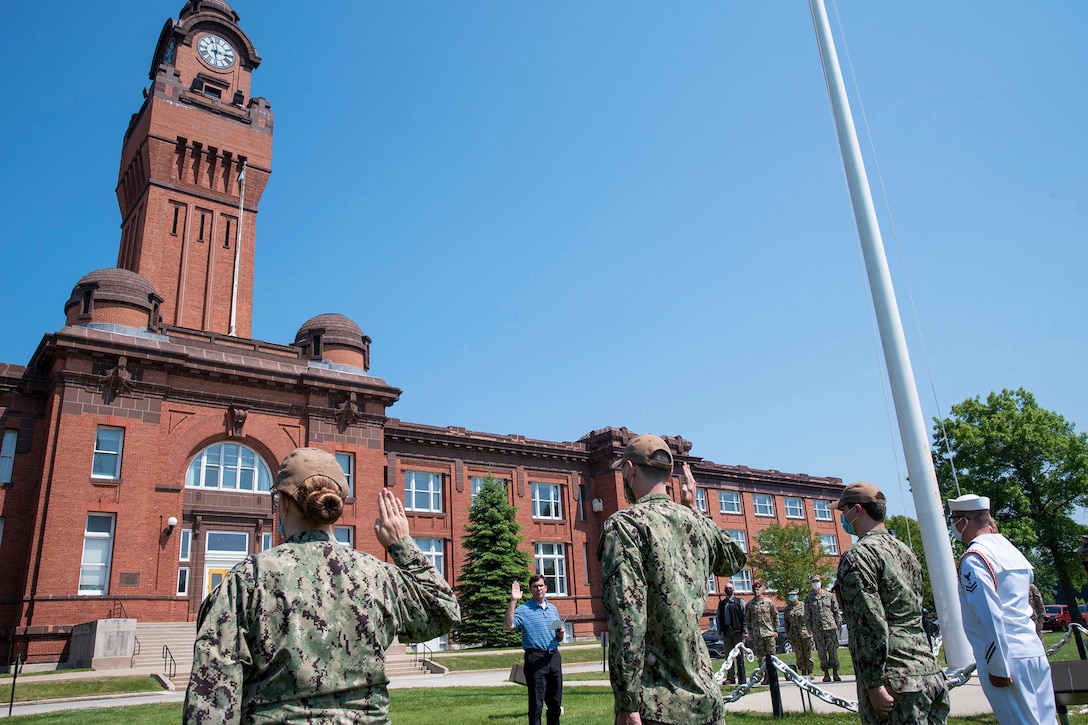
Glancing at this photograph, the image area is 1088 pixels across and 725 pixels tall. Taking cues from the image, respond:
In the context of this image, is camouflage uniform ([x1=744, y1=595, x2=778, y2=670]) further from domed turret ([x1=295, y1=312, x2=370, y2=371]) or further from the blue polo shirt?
domed turret ([x1=295, y1=312, x2=370, y2=371])

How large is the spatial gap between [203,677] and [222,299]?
42.2 metres

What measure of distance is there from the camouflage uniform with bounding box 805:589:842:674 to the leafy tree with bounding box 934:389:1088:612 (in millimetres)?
30926

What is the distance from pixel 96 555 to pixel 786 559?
3608 cm

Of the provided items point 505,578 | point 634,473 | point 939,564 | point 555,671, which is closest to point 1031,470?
point 505,578

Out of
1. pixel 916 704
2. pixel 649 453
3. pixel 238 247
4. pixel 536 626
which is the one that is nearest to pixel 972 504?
pixel 916 704

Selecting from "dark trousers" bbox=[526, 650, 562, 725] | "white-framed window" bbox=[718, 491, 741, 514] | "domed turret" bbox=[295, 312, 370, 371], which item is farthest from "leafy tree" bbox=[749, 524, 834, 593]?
"dark trousers" bbox=[526, 650, 562, 725]

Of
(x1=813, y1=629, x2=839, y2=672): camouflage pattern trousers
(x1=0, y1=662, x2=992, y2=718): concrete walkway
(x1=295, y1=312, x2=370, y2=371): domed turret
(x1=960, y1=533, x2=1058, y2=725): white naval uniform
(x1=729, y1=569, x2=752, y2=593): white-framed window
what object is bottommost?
(x1=0, y1=662, x2=992, y2=718): concrete walkway

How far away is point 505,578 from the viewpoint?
3588 cm

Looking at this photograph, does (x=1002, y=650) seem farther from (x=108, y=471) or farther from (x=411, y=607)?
(x=108, y=471)

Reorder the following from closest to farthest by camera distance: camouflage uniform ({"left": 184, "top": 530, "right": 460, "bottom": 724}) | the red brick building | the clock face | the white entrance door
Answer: camouflage uniform ({"left": 184, "top": 530, "right": 460, "bottom": 724}) < the red brick building < the white entrance door < the clock face

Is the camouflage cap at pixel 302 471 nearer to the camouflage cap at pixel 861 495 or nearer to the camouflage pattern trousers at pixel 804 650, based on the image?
the camouflage cap at pixel 861 495

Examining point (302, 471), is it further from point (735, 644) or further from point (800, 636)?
point (800, 636)

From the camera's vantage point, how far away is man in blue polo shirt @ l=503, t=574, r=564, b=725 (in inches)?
368

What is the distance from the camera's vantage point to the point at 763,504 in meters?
53.7
